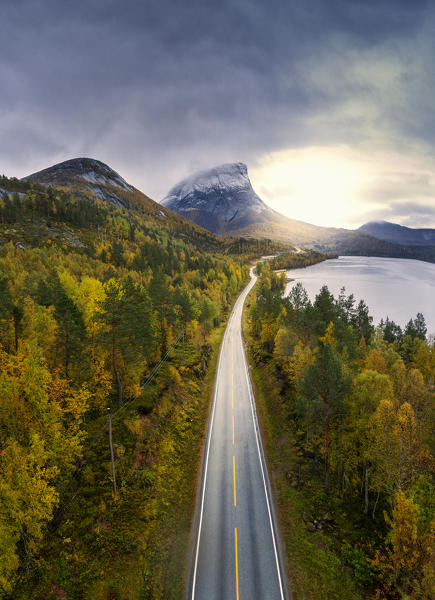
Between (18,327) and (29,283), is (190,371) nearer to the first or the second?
(18,327)

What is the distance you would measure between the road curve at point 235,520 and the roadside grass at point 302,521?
102cm

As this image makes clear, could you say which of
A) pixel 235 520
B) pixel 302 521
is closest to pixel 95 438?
pixel 235 520

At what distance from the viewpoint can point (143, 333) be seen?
117 feet

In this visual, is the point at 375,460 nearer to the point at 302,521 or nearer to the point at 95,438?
the point at 302,521

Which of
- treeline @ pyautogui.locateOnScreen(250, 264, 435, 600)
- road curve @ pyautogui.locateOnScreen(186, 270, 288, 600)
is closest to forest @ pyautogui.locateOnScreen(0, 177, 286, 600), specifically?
road curve @ pyautogui.locateOnScreen(186, 270, 288, 600)

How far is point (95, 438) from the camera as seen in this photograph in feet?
93.9

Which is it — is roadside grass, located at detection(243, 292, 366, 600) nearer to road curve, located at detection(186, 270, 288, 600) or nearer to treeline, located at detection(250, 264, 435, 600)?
treeline, located at detection(250, 264, 435, 600)

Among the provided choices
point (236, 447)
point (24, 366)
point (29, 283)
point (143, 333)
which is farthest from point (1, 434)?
point (29, 283)

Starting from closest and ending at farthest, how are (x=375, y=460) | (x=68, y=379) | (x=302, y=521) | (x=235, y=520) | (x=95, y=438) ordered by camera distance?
(x=302, y=521), (x=375, y=460), (x=235, y=520), (x=95, y=438), (x=68, y=379)

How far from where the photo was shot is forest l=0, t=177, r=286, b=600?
18156mm

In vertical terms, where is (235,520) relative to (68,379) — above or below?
below

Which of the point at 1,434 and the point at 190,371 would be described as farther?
the point at 190,371

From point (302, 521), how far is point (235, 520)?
6148 millimetres

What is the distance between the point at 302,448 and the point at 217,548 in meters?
15.6
